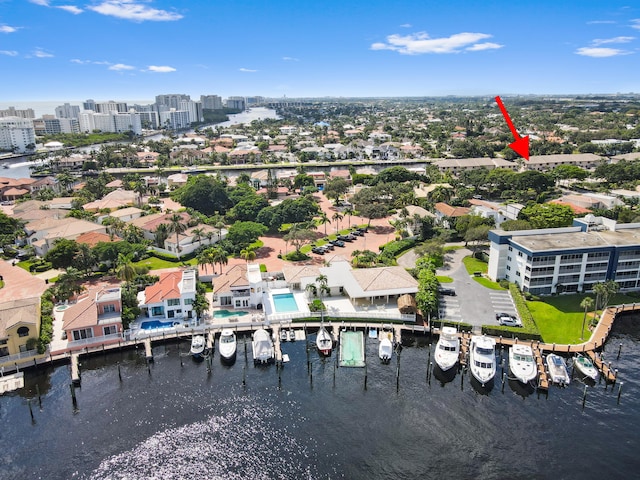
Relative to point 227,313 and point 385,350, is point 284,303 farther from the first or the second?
point 385,350

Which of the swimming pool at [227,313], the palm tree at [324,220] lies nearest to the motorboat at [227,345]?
the swimming pool at [227,313]

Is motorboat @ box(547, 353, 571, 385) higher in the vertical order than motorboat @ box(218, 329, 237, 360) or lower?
lower

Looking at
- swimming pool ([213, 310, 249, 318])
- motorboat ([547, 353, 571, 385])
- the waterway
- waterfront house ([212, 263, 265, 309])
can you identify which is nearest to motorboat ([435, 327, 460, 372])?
the waterway

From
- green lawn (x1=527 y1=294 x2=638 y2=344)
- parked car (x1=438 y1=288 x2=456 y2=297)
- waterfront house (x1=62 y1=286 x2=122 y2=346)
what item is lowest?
green lawn (x1=527 y1=294 x2=638 y2=344)

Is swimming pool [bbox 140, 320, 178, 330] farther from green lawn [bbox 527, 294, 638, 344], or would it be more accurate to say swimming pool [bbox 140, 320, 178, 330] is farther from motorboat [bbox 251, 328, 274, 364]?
green lawn [bbox 527, 294, 638, 344]

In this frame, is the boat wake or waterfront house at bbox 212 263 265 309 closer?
the boat wake

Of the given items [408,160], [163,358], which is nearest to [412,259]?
[163,358]

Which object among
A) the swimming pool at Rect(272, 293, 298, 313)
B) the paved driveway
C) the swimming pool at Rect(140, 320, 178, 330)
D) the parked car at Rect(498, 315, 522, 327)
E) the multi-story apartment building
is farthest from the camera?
A: the multi-story apartment building

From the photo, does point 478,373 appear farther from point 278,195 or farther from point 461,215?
point 278,195

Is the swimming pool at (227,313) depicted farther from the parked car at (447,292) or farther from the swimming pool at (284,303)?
the parked car at (447,292)
